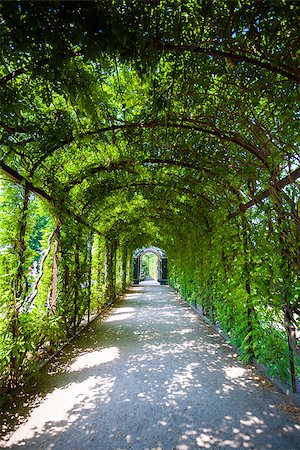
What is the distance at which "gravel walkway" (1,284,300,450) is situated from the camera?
2275mm

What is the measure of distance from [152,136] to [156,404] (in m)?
3.33

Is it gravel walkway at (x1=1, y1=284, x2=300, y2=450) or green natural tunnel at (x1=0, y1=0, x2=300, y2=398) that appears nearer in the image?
green natural tunnel at (x1=0, y1=0, x2=300, y2=398)

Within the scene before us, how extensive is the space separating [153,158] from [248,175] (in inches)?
69.6

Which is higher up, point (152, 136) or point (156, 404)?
point (152, 136)

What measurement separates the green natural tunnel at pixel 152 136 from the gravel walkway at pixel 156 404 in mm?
514

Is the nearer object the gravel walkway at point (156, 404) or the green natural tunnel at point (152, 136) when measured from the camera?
the green natural tunnel at point (152, 136)

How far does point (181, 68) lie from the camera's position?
2576 millimetres

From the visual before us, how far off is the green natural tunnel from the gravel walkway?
514mm

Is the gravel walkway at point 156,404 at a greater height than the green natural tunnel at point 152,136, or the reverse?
the green natural tunnel at point 152,136

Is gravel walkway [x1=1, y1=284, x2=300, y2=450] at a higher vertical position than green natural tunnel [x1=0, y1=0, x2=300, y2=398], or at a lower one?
lower

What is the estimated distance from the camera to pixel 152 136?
381 centimetres

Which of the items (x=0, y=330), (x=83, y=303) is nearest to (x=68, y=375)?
(x=0, y=330)

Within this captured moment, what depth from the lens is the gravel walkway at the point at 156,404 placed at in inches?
89.6

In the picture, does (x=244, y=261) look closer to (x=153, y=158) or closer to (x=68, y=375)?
(x=153, y=158)
